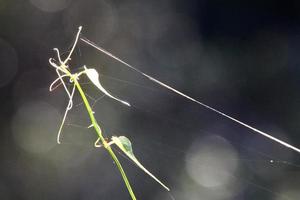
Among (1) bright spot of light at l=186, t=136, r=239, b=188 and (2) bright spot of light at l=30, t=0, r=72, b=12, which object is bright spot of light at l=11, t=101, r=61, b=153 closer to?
(2) bright spot of light at l=30, t=0, r=72, b=12

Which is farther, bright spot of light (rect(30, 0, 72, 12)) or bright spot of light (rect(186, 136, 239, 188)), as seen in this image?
bright spot of light (rect(30, 0, 72, 12))

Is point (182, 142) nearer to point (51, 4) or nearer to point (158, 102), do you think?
point (158, 102)

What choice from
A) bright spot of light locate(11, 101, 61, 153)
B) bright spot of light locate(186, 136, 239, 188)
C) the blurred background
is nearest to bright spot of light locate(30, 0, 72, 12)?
the blurred background

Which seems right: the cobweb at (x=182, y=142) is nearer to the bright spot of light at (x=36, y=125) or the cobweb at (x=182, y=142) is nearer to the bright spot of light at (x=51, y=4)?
the bright spot of light at (x=36, y=125)

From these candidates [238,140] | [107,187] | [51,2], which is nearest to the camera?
[107,187]

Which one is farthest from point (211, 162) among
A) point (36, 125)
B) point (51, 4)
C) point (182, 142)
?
point (51, 4)

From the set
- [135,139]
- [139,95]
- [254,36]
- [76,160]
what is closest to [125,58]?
[139,95]

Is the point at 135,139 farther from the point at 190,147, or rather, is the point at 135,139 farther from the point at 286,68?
the point at 286,68
